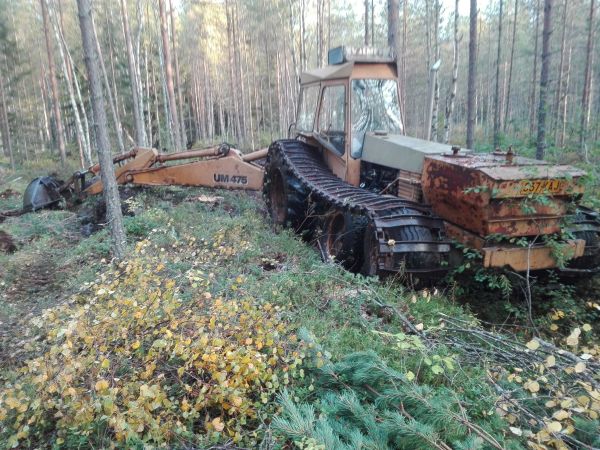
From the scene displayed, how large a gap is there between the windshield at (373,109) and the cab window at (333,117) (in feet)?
0.59

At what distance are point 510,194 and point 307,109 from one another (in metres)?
4.17

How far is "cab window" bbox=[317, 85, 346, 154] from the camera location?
6.47 m

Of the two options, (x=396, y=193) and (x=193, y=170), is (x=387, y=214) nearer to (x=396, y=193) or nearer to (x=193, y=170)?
(x=396, y=193)

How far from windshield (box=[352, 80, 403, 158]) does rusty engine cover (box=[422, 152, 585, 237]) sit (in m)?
1.85

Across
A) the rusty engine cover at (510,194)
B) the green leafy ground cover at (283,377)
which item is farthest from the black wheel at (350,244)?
the rusty engine cover at (510,194)

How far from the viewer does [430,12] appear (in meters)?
26.8

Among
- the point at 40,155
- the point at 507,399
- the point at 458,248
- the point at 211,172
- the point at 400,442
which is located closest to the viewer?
the point at 400,442

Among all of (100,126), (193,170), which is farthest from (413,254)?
(193,170)

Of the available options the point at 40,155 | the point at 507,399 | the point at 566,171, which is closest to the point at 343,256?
the point at 566,171

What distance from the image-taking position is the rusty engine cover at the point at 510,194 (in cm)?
432

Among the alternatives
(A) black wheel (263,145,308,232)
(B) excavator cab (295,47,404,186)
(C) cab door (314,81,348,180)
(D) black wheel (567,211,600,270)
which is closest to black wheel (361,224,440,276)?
(D) black wheel (567,211,600,270)

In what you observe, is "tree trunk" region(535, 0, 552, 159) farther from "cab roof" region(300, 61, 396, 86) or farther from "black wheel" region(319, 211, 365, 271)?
"black wheel" region(319, 211, 365, 271)

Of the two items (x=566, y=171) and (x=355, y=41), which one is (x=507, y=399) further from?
(x=355, y=41)

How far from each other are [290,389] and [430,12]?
2846cm
